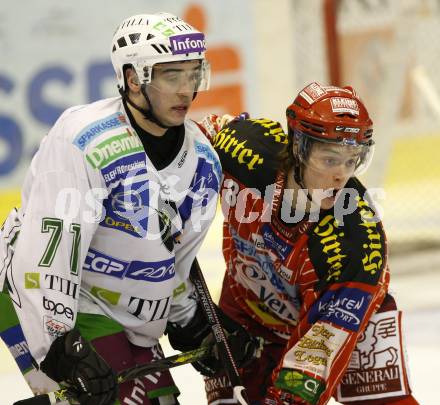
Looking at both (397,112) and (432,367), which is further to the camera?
(397,112)

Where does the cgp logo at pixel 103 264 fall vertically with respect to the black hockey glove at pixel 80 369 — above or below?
above

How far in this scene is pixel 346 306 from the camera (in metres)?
2.90

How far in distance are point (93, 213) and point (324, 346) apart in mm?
704

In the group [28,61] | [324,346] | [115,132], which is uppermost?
[28,61]

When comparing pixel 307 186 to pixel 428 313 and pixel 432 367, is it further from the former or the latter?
pixel 428 313

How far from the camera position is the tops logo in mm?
2852

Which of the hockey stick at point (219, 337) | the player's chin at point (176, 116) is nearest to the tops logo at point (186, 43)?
the player's chin at point (176, 116)

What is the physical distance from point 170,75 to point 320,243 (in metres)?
0.59

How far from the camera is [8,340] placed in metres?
2.98

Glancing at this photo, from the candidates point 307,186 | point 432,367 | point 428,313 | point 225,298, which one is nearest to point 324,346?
point 307,186

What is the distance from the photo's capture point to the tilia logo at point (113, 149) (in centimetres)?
277

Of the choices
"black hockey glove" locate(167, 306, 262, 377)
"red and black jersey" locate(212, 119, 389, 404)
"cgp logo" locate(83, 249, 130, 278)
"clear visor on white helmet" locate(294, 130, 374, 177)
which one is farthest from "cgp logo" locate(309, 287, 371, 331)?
"cgp logo" locate(83, 249, 130, 278)

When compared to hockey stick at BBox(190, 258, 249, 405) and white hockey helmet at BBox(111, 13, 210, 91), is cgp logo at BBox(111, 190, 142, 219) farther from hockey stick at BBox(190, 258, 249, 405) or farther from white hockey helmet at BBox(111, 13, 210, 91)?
hockey stick at BBox(190, 258, 249, 405)

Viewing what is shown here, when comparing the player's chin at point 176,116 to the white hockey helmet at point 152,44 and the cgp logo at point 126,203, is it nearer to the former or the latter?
the white hockey helmet at point 152,44
